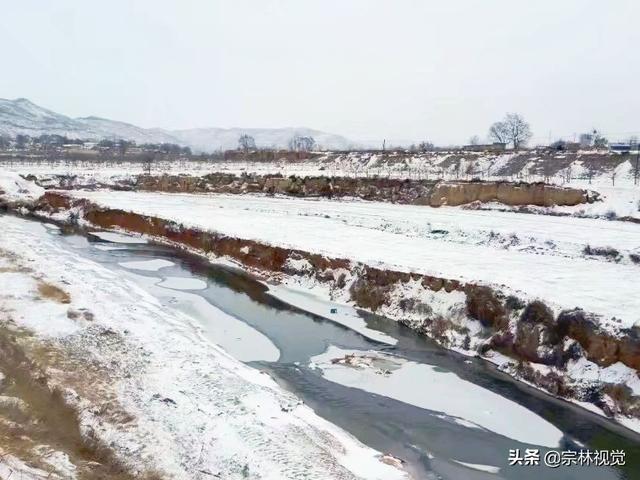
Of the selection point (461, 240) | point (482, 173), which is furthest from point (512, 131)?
point (461, 240)

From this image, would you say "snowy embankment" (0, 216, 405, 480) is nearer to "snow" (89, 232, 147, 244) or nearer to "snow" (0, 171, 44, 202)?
"snow" (89, 232, 147, 244)

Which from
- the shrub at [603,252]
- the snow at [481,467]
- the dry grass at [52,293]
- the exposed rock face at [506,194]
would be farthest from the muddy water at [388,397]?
the exposed rock face at [506,194]

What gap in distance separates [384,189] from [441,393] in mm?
34375

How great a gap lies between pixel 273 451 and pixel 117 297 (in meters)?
11.1

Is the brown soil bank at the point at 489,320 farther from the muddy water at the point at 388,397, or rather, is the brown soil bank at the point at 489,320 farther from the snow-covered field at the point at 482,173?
the snow-covered field at the point at 482,173

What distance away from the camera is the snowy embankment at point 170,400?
9617mm

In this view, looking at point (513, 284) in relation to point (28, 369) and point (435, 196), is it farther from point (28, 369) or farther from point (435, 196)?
point (435, 196)

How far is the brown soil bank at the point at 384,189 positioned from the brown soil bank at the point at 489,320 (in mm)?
18920

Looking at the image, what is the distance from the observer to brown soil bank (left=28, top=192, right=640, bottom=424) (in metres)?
13.2

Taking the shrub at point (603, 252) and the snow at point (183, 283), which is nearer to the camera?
the shrub at point (603, 252)

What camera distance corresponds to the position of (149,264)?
27.9 metres

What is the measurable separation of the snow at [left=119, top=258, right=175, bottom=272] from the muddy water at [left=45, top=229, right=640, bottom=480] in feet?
6.76

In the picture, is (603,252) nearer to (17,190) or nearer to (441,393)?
(441,393)

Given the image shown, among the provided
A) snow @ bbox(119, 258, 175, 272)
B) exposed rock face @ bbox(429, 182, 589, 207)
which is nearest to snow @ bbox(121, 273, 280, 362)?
snow @ bbox(119, 258, 175, 272)
